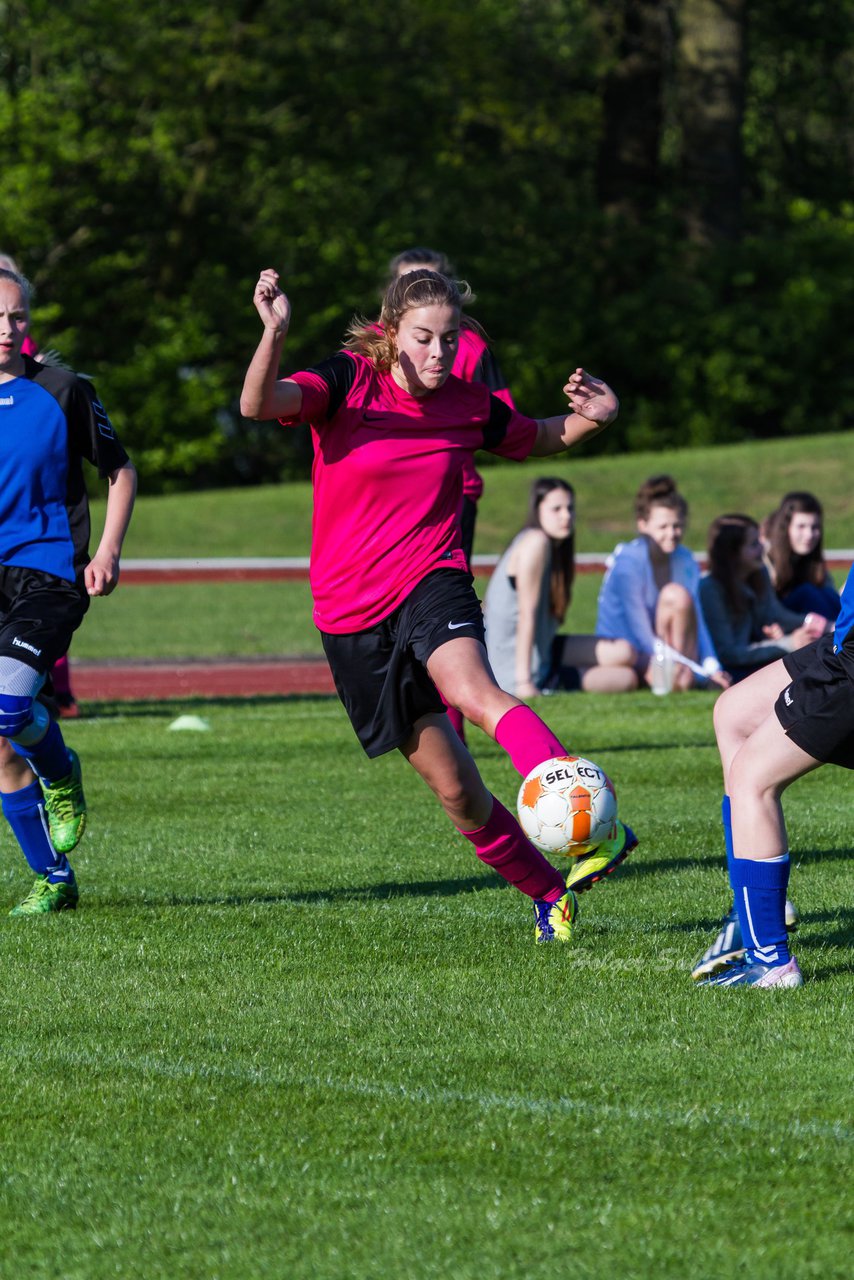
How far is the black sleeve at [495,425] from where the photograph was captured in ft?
19.6

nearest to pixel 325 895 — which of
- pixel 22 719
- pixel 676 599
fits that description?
pixel 22 719

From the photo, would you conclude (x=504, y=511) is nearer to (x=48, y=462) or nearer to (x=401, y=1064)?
(x=48, y=462)

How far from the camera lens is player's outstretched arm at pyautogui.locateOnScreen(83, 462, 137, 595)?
612cm

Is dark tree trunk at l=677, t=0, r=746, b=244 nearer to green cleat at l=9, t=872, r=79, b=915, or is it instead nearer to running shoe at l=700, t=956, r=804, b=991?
green cleat at l=9, t=872, r=79, b=915

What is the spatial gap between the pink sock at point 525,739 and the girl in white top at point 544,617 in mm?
7134

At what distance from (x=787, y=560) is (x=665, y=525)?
1.19 meters

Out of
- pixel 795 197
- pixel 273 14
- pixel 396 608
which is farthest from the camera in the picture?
pixel 795 197

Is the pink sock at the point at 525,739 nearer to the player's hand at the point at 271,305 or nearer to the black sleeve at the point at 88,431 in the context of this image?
the player's hand at the point at 271,305

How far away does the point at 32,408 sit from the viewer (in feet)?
20.9

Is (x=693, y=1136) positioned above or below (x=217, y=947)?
Answer: above

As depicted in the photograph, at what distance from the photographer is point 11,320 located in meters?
6.24

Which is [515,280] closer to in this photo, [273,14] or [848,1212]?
[273,14]

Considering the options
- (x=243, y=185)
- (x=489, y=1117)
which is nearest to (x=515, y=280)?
(x=243, y=185)

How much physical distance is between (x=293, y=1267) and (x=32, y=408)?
3.81 metres
